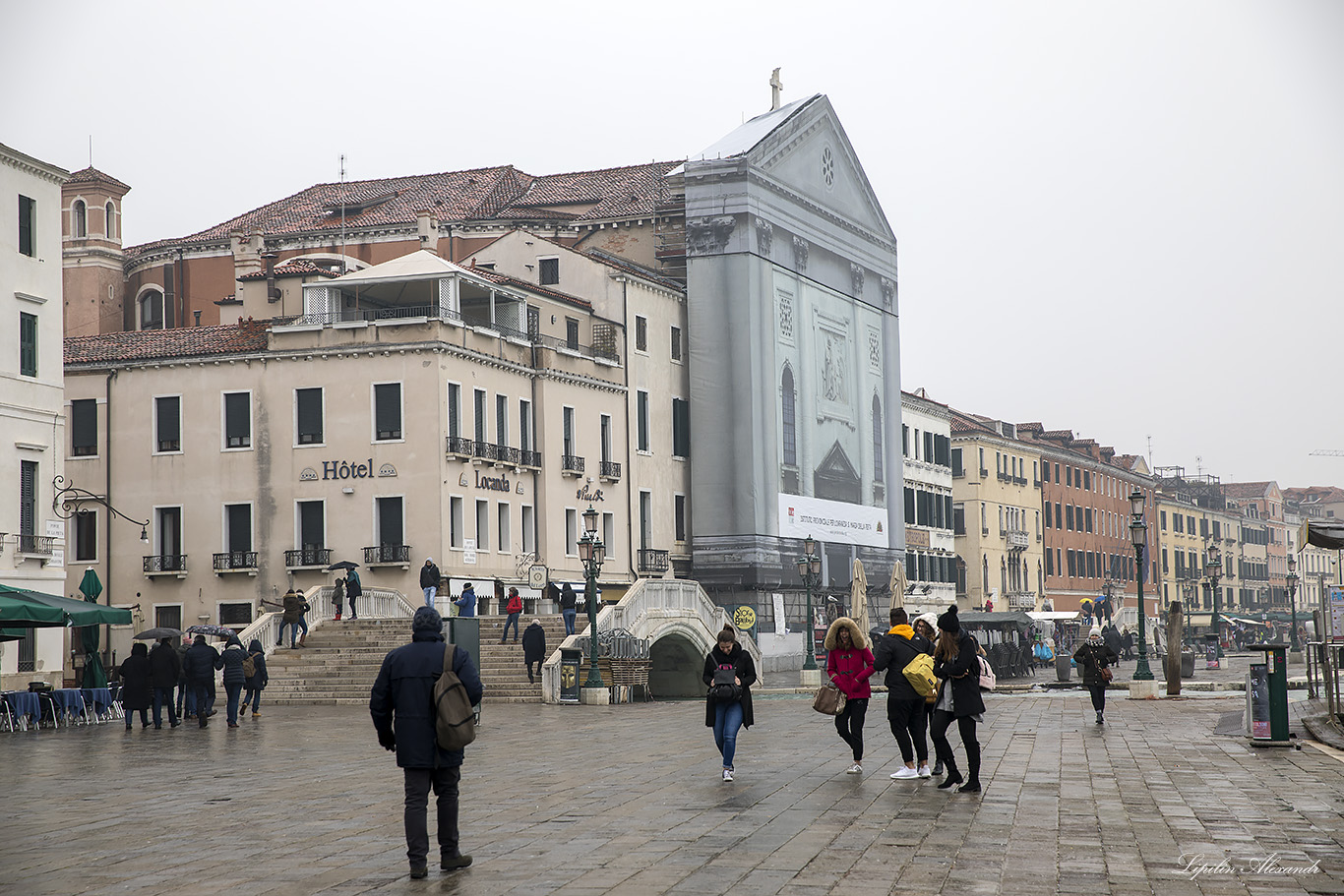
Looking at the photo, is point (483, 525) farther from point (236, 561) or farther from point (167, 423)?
point (167, 423)

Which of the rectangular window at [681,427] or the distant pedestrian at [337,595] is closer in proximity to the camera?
the distant pedestrian at [337,595]

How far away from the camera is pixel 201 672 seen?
26688 mm

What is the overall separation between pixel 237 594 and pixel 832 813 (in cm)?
3385

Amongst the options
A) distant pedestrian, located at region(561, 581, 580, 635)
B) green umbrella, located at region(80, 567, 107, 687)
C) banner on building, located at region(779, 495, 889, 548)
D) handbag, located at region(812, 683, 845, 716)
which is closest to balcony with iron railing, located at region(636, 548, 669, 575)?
banner on building, located at region(779, 495, 889, 548)

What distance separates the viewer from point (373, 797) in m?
14.3

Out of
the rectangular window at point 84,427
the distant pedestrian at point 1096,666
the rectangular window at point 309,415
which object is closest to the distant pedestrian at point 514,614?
the rectangular window at point 309,415

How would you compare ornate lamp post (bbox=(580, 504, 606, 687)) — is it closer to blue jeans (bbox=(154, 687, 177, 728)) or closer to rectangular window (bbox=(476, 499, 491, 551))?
blue jeans (bbox=(154, 687, 177, 728))

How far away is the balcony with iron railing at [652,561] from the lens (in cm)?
5269

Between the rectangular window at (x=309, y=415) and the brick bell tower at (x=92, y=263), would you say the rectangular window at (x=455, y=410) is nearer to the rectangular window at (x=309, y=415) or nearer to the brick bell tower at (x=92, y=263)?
the rectangular window at (x=309, y=415)

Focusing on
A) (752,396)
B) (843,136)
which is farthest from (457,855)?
(843,136)

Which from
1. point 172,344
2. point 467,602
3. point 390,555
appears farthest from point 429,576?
point 172,344

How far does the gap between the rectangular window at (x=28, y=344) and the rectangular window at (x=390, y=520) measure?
1106 centimetres

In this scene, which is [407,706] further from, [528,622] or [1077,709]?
[528,622]

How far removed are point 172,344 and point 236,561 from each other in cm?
672
